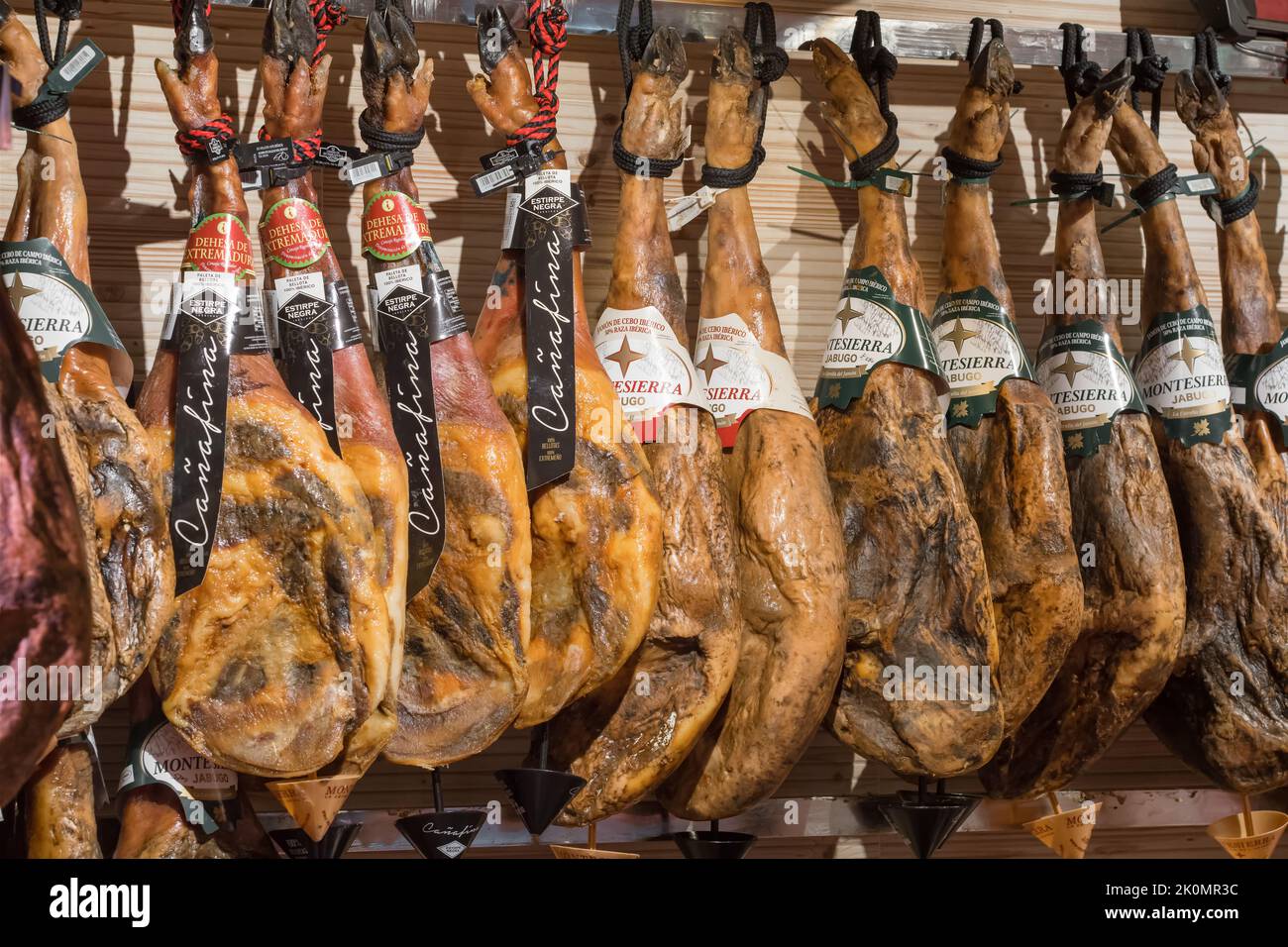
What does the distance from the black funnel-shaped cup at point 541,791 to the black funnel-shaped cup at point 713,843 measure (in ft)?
1.19

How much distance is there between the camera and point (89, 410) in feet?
5.44

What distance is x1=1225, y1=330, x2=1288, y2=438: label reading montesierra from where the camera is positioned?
2549 millimetres

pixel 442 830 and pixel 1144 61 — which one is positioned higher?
pixel 1144 61

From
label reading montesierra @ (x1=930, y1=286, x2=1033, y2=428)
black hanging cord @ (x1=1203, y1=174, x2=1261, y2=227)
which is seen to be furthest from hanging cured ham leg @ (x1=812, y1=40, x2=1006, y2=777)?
black hanging cord @ (x1=1203, y1=174, x2=1261, y2=227)

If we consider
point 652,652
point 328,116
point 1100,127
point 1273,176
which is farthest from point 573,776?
point 1273,176

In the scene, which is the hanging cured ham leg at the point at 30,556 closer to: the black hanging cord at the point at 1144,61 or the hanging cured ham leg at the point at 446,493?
the hanging cured ham leg at the point at 446,493

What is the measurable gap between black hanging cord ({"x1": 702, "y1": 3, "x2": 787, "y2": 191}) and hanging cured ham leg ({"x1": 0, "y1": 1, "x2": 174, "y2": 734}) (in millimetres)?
1069

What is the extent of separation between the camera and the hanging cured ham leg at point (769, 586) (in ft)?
6.74

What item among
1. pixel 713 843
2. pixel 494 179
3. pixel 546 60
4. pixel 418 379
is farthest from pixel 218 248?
pixel 713 843

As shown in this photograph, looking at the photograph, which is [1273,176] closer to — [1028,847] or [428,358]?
[1028,847]

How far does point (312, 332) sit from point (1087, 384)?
1.43 meters

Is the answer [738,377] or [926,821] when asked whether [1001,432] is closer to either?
[738,377]

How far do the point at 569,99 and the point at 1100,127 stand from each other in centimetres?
105
